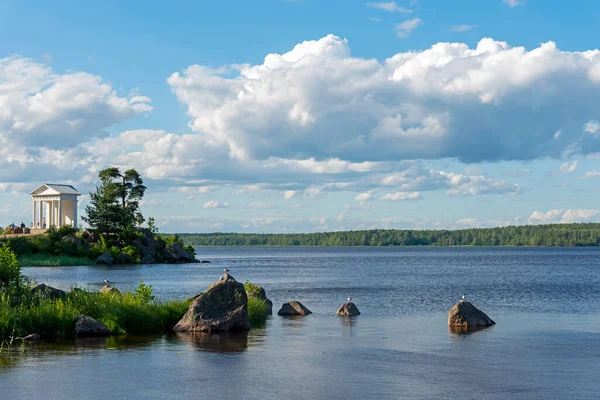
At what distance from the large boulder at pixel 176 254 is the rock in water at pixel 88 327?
98845 mm

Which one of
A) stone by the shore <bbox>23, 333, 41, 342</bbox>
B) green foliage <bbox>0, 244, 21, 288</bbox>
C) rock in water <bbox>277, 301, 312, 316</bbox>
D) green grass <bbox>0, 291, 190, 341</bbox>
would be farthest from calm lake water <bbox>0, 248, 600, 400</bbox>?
green foliage <bbox>0, 244, 21, 288</bbox>

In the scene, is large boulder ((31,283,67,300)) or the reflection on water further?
large boulder ((31,283,67,300))

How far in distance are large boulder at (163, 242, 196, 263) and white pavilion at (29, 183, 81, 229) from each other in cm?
1776

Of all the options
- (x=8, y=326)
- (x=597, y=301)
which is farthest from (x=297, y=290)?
(x=8, y=326)

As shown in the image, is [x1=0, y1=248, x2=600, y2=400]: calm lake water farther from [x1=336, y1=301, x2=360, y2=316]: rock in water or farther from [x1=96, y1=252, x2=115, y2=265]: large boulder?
[x1=96, y1=252, x2=115, y2=265]: large boulder

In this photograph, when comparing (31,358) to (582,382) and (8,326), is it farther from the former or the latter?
(582,382)

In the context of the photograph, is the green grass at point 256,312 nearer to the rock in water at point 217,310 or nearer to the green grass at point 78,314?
the rock in water at point 217,310

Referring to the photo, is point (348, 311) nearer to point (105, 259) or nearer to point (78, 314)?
point (78, 314)

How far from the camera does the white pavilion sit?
131 metres

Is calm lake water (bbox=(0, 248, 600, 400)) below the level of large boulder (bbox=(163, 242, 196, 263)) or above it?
below

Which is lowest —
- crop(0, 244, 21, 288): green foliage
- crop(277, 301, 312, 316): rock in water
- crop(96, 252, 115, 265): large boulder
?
crop(277, 301, 312, 316): rock in water

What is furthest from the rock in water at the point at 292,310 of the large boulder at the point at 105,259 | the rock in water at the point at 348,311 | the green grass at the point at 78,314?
the large boulder at the point at 105,259

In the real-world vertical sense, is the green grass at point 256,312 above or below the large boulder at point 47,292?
below

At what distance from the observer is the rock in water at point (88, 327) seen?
1117 inches
